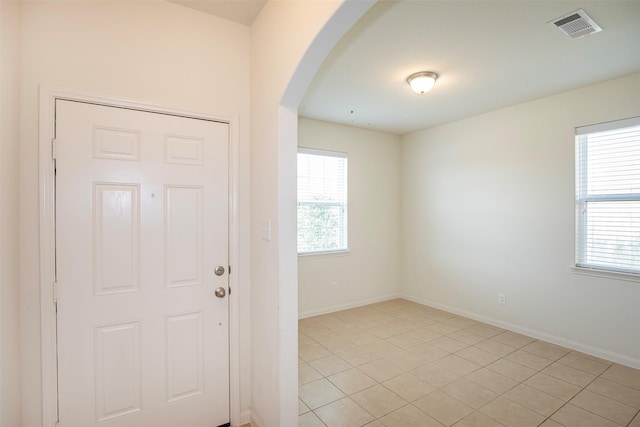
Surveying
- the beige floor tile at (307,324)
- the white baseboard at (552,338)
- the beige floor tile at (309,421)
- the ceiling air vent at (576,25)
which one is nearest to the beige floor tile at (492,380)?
the white baseboard at (552,338)

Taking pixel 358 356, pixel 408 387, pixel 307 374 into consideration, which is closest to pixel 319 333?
pixel 358 356

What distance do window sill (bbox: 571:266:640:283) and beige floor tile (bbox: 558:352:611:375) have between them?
82 centimetres

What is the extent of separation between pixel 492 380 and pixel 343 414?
54.1 inches

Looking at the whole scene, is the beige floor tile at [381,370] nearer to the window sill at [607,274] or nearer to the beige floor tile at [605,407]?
the beige floor tile at [605,407]

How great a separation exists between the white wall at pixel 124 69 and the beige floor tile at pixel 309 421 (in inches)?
15.9

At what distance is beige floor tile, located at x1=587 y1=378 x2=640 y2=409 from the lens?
2.29m

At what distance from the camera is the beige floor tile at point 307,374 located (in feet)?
8.55

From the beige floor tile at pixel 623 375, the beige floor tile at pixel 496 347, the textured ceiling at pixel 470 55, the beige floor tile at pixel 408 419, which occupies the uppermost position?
the textured ceiling at pixel 470 55

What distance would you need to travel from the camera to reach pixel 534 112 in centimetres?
345

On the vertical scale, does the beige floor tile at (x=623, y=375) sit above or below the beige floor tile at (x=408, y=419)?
above

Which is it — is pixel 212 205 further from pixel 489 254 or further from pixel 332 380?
pixel 489 254

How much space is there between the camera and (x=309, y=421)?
2.10 metres

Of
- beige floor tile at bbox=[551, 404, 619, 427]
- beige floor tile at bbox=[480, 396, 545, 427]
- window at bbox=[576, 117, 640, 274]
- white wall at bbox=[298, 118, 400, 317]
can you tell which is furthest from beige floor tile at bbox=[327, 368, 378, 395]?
window at bbox=[576, 117, 640, 274]

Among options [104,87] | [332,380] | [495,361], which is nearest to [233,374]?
[332,380]
